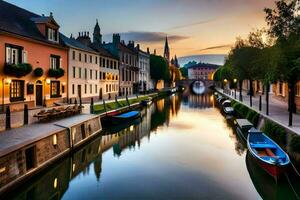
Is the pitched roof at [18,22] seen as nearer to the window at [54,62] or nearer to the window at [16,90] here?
the window at [54,62]

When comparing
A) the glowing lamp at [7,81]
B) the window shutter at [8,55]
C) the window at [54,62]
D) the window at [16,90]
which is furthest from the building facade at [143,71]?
the glowing lamp at [7,81]

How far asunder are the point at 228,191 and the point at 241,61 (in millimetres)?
37065

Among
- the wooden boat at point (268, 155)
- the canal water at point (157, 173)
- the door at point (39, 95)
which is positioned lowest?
the canal water at point (157, 173)

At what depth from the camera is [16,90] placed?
3044 cm

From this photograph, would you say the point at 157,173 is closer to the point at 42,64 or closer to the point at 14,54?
the point at 14,54

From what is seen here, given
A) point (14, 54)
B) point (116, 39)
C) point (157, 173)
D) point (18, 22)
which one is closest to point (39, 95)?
point (14, 54)

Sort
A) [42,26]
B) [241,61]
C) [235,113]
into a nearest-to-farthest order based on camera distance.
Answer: [42,26] < [235,113] < [241,61]

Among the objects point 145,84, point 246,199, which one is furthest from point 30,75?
point 145,84

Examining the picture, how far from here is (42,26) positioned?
36125 millimetres

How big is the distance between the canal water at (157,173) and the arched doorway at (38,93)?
9102 mm

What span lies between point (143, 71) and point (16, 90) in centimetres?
5809

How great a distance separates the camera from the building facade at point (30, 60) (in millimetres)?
28812

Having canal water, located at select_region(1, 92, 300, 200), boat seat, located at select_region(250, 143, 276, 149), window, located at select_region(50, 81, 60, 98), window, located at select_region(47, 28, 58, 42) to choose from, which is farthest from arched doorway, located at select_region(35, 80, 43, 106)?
boat seat, located at select_region(250, 143, 276, 149)

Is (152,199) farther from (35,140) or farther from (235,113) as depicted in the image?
(235,113)
